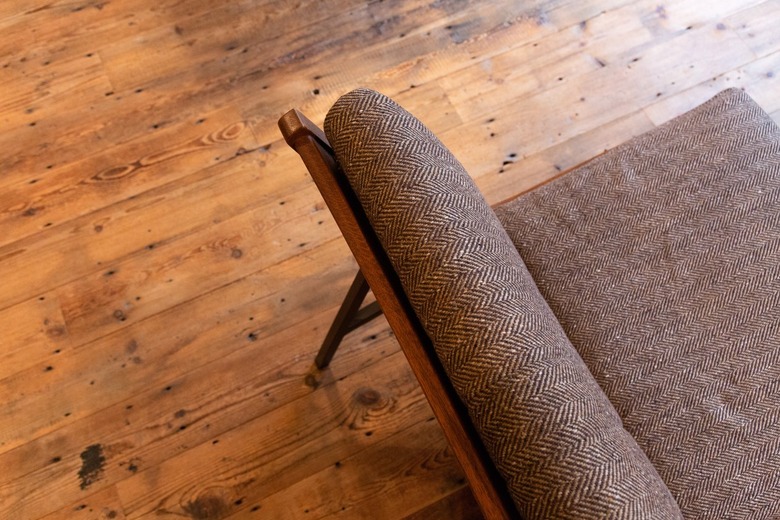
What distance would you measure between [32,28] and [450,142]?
1121mm

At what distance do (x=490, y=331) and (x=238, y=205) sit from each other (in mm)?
1052

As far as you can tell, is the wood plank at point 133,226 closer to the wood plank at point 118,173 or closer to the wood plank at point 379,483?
the wood plank at point 118,173

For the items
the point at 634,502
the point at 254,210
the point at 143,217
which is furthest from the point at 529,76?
the point at 634,502

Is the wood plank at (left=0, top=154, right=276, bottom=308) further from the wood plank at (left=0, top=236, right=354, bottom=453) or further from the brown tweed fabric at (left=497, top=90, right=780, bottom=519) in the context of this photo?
the brown tweed fabric at (left=497, top=90, right=780, bottom=519)

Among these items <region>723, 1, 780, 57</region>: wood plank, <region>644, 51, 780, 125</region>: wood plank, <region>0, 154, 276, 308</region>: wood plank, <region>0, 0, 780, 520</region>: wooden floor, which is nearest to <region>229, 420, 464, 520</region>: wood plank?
<region>0, 0, 780, 520</region>: wooden floor

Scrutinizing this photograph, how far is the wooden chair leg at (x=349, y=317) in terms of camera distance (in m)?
1.17

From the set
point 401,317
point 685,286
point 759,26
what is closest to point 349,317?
point 401,317

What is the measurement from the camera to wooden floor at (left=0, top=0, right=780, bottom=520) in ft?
4.66

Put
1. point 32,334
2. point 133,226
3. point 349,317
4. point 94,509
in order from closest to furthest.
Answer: point 349,317 → point 94,509 → point 32,334 → point 133,226

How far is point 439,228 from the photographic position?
77 centimetres

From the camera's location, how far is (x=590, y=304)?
3.63 feet

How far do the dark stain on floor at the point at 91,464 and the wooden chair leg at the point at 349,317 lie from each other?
47 centimetres

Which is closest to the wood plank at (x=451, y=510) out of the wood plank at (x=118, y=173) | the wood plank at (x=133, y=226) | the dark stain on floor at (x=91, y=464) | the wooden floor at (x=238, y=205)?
the wooden floor at (x=238, y=205)

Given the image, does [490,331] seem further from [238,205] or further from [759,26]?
[759,26]
